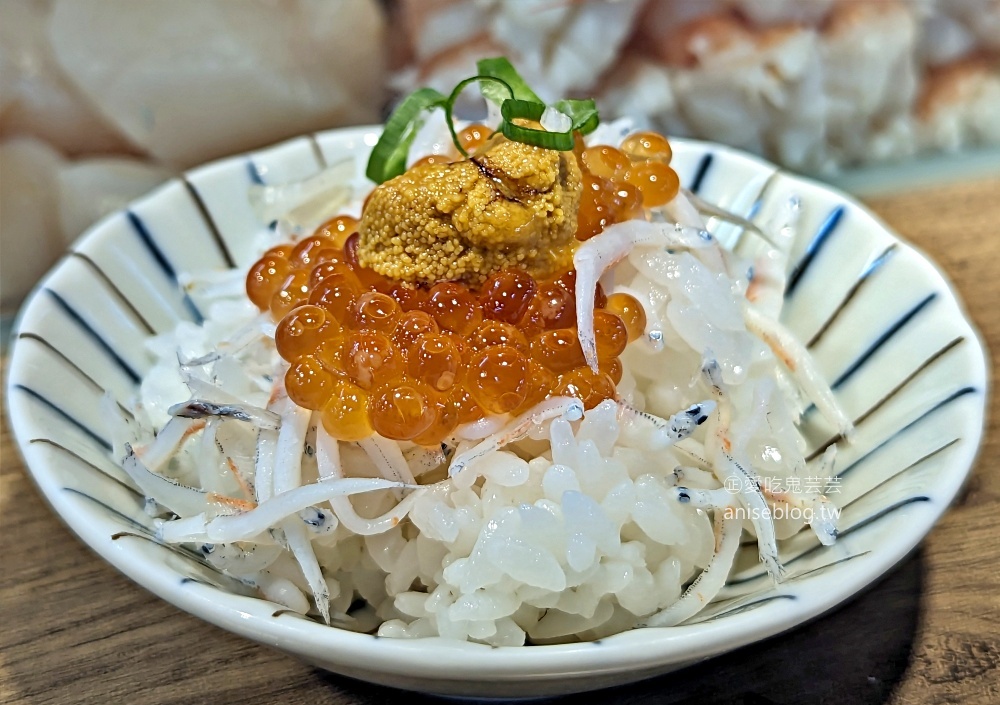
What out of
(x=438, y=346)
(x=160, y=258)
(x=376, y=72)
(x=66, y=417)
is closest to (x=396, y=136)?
(x=438, y=346)

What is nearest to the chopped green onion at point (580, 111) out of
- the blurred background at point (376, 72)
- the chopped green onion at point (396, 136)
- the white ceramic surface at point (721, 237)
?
the chopped green onion at point (396, 136)

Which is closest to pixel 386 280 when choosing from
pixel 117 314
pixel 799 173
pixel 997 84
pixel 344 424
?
pixel 344 424

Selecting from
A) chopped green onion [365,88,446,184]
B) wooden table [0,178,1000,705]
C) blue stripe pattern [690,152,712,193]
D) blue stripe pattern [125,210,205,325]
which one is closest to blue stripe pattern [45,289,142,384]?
blue stripe pattern [125,210,205,325]

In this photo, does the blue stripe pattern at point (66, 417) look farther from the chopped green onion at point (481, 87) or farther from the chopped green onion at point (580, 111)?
the chopped green onion at point (580, 111)

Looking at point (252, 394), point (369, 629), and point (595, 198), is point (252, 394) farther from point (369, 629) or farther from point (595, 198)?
point (595, 198)

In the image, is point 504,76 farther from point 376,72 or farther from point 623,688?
point 376,72

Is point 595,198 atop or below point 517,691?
atop
